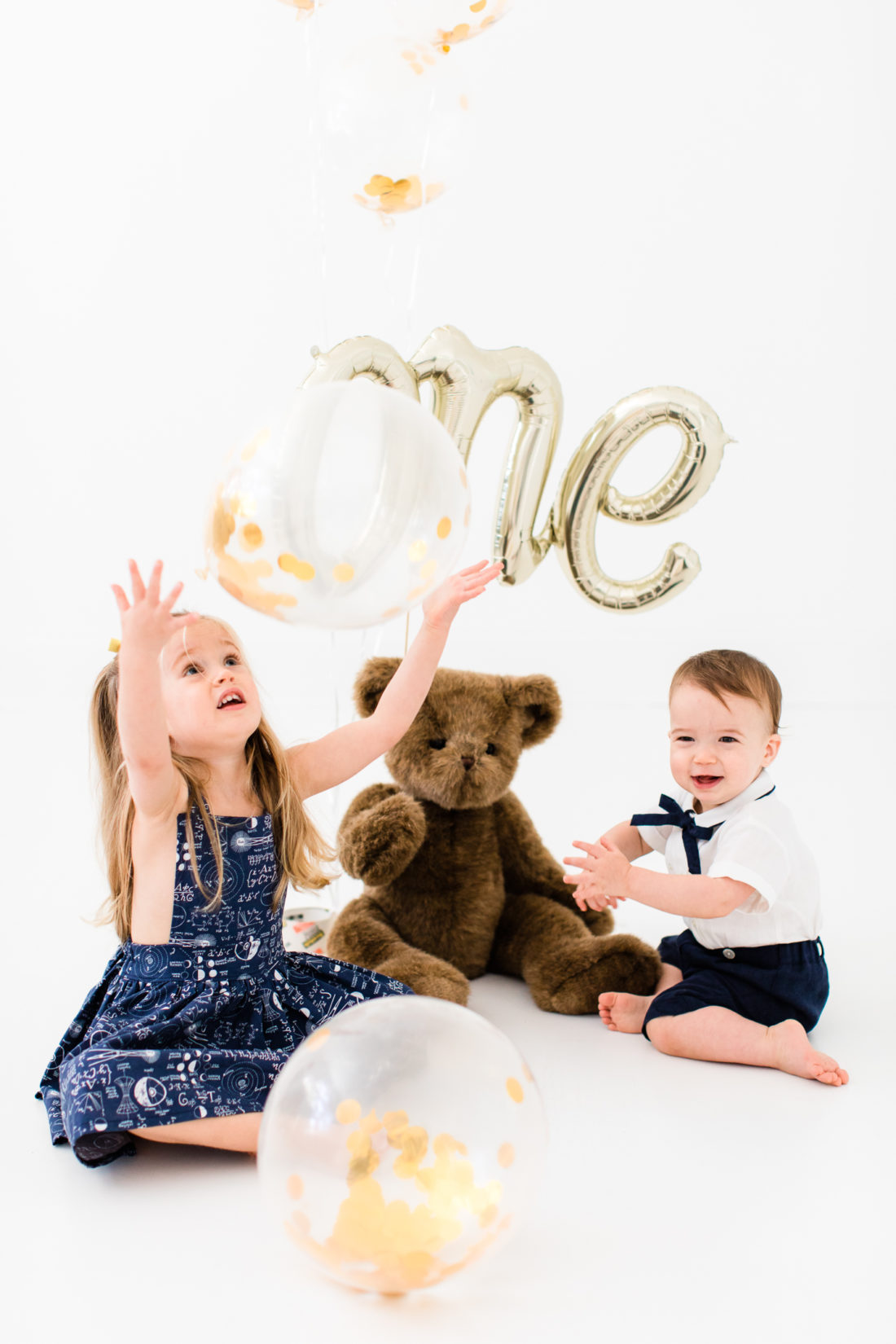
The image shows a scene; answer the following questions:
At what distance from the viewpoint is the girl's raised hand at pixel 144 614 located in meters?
1.26

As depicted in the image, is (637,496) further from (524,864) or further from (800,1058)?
(800,1058)

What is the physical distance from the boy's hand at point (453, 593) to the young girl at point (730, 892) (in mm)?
353

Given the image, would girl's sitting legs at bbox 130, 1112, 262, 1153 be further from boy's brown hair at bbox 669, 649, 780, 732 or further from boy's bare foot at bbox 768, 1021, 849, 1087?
boy's brown hair at bbox 669, 649, 780, 732

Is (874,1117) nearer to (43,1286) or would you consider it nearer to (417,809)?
(417,809)

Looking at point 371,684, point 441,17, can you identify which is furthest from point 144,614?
point 441,17

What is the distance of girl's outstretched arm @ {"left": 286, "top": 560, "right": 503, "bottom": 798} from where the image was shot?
158cm

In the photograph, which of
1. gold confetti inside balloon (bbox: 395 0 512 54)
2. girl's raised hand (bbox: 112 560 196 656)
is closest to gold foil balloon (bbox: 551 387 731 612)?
gold confetti inside balloon (bbox: 395 0 512 54)

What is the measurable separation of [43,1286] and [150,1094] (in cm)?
23

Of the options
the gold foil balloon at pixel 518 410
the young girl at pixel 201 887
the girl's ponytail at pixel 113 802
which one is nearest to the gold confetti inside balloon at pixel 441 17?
the gold foil balloon at pixel 518 410

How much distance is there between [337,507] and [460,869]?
784mm

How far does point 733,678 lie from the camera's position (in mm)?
1727

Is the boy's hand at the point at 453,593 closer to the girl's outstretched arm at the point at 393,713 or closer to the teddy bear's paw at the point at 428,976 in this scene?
the girl's outstretched arm at the point at 393,713

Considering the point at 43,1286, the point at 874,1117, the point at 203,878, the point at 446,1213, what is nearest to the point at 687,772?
the point at 874,1117

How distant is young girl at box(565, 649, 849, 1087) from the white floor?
2.3 inches
